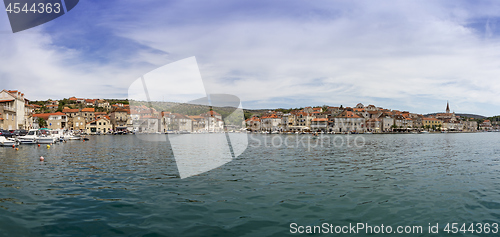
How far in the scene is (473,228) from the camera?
344 inches

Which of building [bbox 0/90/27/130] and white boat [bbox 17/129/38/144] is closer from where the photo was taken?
white boat [bbox 17/129/38/144]

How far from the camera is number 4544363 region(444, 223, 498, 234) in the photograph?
8500 mm

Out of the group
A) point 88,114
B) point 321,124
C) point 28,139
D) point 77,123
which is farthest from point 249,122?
point 28,139

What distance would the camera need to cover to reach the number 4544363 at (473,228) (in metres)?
8.50

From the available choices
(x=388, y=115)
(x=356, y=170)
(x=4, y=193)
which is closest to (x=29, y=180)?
(x=4, y=193)

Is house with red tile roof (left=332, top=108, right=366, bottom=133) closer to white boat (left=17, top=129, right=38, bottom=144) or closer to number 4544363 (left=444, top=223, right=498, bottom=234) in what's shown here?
white boat (left=17, top=129, right=38, bottom=144)

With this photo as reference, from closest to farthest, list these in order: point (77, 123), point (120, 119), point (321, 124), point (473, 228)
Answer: point (473, 228)
point (77, 123)
point (120, 119)
point (321, 124)

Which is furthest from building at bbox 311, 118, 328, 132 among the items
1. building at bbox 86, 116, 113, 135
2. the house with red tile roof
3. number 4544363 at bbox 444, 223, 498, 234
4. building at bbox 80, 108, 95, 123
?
number 4544363 at bbox 444, 223, 498, 234

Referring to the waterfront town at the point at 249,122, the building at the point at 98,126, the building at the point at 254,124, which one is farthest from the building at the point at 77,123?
the building at the point at 254,124

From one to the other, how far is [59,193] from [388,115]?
181 m

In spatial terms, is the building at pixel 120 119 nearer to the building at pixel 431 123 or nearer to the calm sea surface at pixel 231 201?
the calm sea surface at pixel 231 201

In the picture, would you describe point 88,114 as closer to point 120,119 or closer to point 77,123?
point 77,123

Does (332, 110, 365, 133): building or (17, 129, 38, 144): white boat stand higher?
(332, 110, 365, 133): building

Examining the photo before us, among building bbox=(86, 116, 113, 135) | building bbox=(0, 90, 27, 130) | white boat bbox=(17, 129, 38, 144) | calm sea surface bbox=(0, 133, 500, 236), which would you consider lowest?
calm sea surface bbox=(0, 133, 500, 236)
